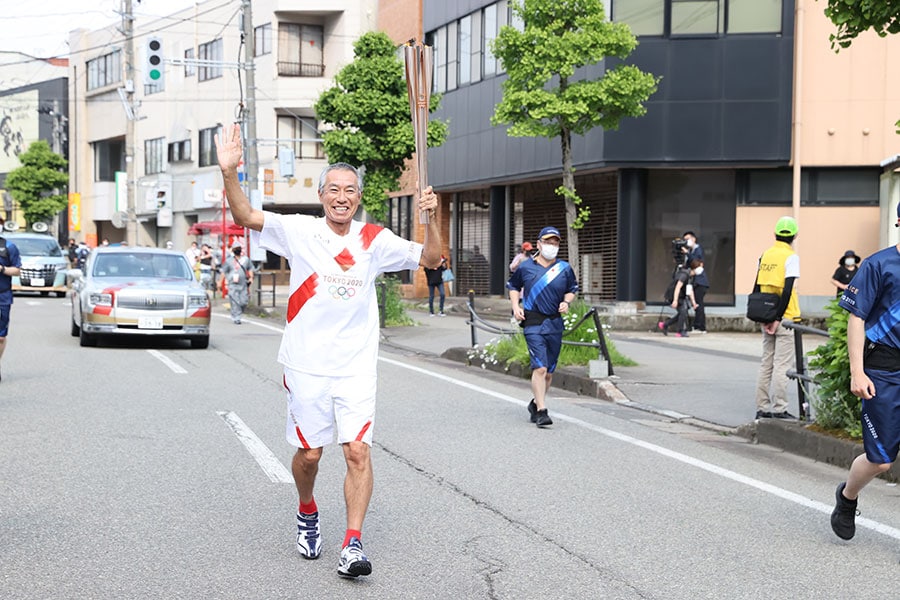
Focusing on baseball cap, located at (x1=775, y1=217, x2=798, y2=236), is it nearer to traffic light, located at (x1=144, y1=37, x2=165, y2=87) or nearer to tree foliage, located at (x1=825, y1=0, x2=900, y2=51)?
tree foliage, located at (x1=825, y1=0, x2=900, y2=51)

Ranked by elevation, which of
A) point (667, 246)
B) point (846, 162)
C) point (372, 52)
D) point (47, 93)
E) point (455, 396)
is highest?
point (47, 93)

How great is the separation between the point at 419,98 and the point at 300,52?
41.8 meters

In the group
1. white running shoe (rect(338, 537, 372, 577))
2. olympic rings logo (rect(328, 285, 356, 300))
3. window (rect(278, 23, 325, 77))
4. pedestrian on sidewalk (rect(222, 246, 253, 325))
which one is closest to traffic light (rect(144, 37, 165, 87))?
pedestrian on sidewalk (rect(222, 246, 253, 325))

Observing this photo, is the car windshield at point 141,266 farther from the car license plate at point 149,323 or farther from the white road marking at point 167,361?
the white road marking at point 167,361

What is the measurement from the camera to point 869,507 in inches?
287

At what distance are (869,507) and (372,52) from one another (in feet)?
61.6

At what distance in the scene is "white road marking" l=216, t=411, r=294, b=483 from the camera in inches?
303

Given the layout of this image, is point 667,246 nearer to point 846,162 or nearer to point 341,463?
point 846,162

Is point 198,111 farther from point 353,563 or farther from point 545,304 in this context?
point 353,563

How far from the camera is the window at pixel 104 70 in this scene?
2383 inches

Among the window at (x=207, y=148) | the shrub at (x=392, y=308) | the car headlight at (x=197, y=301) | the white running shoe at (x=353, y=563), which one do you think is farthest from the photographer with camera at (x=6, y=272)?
the window at (x=207, y=148)

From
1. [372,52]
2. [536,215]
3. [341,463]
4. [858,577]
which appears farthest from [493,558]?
[536,215]

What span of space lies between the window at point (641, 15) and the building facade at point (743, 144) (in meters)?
0.02

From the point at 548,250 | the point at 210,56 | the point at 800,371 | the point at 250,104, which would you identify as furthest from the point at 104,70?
the point at 800,371
